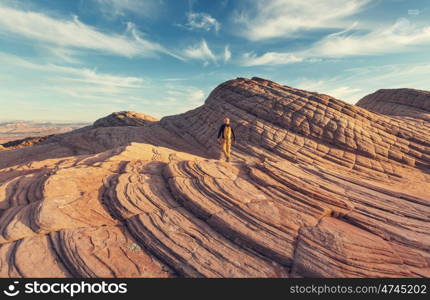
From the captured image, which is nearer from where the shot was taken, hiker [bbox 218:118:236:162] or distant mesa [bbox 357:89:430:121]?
hiker [bbox 218:118:236:162]

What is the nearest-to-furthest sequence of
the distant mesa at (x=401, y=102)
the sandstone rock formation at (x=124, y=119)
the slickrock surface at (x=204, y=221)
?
the slickrock surface at (x=204, y=221) < the distant mesa at (x=401, y=102) < the sandstone rock formation at (x=124, y=119)

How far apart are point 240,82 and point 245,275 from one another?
1150 inches

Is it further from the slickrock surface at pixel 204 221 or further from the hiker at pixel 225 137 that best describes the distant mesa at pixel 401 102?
the hiker at pixel 225 137

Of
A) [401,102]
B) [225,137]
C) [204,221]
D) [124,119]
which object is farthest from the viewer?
[124,119]

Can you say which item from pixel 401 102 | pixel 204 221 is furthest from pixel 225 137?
pixel 401 102

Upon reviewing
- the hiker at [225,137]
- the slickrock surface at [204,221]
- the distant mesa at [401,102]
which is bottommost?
the slickrock surface at [204,221]

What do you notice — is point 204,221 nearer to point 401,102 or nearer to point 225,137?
point 225,137

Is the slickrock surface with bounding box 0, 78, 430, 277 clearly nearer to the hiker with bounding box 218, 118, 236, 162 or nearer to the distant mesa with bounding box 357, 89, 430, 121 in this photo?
the hiker with bounding box 218, 118, 236, 162

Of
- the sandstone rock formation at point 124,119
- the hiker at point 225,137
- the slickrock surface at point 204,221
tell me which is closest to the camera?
the slickrock surface at point 204,221

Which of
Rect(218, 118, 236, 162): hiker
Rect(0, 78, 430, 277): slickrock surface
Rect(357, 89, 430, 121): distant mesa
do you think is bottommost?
Rect(0, 78, 430, 277): slickrock surface

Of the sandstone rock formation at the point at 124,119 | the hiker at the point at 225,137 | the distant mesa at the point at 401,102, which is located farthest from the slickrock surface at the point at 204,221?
the sandstone rock formation at the point at 124,119

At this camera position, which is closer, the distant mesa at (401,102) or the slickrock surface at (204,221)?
the slickrock surface at (204,221)

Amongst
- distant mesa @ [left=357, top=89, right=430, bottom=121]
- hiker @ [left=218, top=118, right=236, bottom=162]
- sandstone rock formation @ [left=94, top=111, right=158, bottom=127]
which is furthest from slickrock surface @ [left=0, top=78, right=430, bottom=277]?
sandstone rock formation @ [left=94, top=111, right=158, bottom=127]

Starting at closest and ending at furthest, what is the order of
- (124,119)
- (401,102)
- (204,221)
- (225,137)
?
(204,221) → (225,137) → (401,102) → (124,119)
